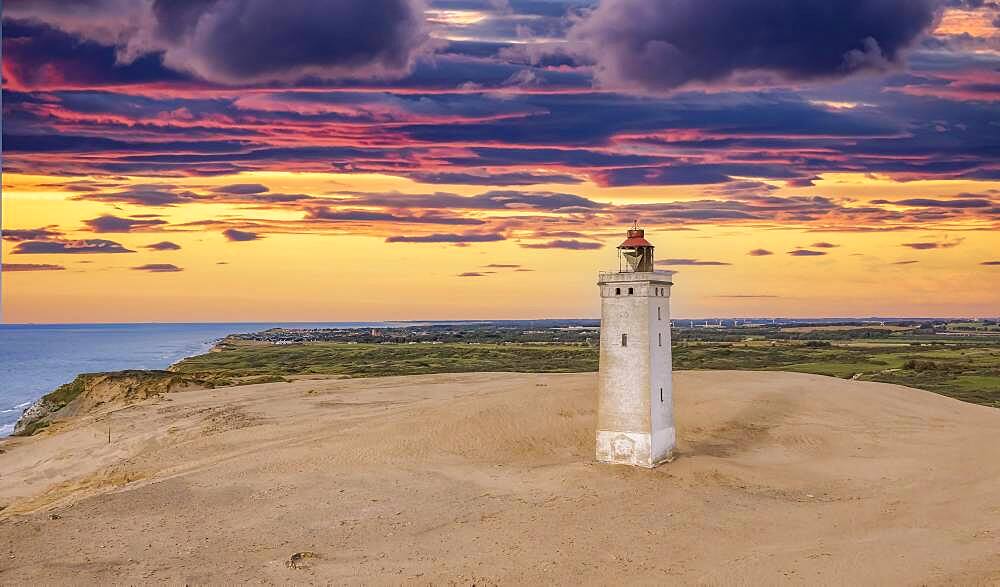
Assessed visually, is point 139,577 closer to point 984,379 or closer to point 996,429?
point 996,429

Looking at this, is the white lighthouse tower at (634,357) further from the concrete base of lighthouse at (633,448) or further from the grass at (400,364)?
the grass at (400,364)

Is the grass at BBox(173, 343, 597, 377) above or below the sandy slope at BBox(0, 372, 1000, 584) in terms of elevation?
above

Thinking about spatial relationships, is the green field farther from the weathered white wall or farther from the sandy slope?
the weathered white wall

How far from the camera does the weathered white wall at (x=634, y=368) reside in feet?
108

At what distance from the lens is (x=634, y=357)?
33.2 m

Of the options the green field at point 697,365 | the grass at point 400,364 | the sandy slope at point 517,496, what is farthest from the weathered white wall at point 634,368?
the grass at point 400,364

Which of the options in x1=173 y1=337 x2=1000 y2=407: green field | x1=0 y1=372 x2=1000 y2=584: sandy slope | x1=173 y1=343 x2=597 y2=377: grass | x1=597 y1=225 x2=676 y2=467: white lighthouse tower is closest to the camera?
x1=0 y1=372 x2=1000 y2=584: sandy slope

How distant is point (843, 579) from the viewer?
77.2ft

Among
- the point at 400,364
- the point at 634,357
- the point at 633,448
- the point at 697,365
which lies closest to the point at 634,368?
the point at 634,357

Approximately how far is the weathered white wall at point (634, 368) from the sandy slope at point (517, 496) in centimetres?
120

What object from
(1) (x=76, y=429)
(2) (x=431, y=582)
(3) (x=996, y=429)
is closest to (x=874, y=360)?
(3) (x=996, y=429)

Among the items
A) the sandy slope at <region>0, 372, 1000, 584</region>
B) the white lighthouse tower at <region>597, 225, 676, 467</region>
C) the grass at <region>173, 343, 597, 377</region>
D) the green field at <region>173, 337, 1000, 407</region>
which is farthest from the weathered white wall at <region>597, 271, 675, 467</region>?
the grass at <region>173, 343, 597, 377</region>

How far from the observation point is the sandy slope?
25.0 m

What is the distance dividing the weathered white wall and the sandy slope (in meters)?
1.20
